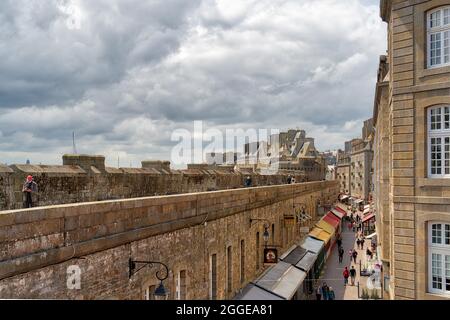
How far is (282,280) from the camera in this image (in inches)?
697

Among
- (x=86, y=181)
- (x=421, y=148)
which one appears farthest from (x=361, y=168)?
(x=86, y=181)

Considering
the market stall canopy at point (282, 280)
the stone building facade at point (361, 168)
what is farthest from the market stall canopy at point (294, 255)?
the stone building facade at point (361, 168)

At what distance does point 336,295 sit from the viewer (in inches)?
898

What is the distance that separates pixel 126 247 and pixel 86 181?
128 inches

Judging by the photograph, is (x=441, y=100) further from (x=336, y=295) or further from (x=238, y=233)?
(x=336, y=295)

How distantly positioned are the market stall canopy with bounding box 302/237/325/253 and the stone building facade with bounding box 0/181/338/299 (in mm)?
12004

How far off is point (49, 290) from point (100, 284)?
1.08 metres

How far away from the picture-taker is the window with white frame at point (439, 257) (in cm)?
1228

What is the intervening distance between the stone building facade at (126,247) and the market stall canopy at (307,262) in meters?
6.70

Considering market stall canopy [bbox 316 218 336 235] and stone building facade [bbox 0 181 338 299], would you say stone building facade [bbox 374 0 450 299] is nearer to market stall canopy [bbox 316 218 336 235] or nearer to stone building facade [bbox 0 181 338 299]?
stone building facade [bbox 0 181 338 299]

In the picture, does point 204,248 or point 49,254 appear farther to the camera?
point 204,248

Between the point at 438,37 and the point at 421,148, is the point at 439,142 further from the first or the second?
the point at 438,37

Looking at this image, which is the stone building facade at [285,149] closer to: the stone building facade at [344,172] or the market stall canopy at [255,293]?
the stone building facade at [344,172]
